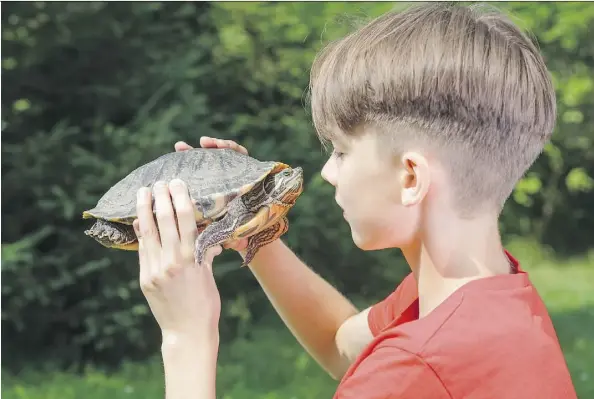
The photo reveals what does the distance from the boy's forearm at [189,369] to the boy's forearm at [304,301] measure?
24.5 inches

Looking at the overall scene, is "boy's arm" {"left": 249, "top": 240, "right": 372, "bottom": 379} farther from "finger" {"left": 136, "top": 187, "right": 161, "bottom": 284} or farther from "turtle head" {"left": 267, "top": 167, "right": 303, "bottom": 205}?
"finger" {"left": 136, "top": 187, "right": 161, "bottom": 284}

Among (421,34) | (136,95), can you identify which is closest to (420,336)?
(421,34)

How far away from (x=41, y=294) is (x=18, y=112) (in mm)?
1386

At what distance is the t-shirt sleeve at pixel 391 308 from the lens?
220 cm

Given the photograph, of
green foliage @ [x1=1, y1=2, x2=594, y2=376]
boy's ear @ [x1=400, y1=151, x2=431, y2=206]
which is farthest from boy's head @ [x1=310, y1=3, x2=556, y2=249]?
green foliage @ [x1=1, y1=2, x2=594, y2=376]

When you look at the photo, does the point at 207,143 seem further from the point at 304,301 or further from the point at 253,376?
the point at 253,376

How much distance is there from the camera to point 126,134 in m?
6.32

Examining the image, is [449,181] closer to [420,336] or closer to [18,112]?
[420,336]

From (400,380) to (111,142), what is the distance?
5.18m

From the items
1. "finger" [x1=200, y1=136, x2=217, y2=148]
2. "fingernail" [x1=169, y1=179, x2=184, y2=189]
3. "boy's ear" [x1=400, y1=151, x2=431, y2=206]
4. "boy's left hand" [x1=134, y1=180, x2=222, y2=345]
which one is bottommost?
"boy's left hand" [x1=134, y1=180, x2=222, y2=345]

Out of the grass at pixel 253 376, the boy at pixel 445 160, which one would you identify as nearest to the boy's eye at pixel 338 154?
the boy at pixel 445 160

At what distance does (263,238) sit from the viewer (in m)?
2.17

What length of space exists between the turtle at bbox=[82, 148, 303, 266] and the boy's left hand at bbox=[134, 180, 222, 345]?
149mm

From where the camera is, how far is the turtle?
1.99 meters
